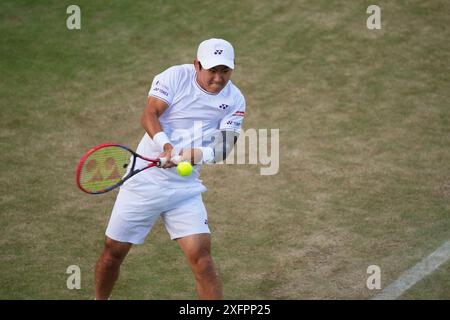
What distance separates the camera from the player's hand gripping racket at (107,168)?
21.6 feet

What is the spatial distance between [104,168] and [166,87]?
2.65 feet

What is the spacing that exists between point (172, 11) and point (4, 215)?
520cm

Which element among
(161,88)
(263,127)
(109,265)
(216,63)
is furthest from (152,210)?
(263,127)

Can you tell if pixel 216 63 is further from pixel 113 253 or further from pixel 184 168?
pixel 113 253

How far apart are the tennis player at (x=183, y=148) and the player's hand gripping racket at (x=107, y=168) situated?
0.37 feet

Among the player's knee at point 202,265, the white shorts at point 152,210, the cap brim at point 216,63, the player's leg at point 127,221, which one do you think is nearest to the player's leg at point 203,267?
the player's knee at point 202,265

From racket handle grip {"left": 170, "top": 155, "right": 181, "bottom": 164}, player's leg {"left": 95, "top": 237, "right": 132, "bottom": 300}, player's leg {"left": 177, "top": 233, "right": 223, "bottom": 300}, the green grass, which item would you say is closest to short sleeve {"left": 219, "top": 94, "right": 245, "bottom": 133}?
racket handle grip {"left": 170, "top": 155, "right": 181, "bottom": 164}

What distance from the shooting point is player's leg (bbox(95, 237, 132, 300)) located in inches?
271

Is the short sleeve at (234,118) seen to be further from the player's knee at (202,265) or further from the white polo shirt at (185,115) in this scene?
the player's knee at (202,265)

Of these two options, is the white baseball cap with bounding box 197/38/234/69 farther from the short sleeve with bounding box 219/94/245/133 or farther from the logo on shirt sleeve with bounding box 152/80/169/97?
the short sleeve with bounding box 219/94/245/133

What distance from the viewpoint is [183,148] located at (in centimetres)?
675

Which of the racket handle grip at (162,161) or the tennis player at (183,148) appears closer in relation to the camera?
the racket handle grip at (162,161)
